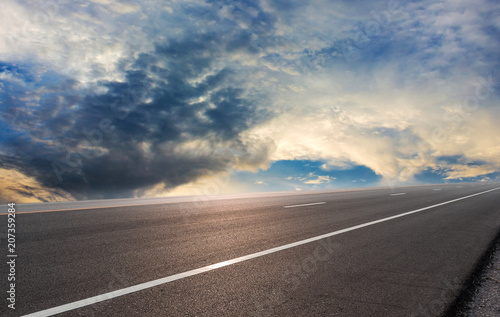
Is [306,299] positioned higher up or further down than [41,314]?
further down

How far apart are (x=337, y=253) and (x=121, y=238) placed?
4163 mm

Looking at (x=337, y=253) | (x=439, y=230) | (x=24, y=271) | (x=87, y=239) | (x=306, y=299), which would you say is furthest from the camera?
(x=439, y=230)

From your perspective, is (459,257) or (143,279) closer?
(143,279)

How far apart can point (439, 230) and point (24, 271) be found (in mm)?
8585

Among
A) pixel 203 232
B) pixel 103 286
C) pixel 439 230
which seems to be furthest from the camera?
pixel 439 230

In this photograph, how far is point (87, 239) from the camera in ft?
17.5

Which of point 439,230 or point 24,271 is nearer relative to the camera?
point 24,271

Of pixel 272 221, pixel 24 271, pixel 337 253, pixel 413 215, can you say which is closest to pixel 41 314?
pixel 24 271

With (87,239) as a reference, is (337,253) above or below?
below

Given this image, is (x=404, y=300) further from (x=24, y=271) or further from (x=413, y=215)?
(x=413, y=215)

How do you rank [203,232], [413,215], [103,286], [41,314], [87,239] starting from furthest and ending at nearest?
[413,215]
[203,232]
[87,239]
[103,286]
[41,314]

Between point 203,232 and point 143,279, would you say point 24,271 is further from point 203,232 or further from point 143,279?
point 203,232

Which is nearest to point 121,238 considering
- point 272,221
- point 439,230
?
point 272,221

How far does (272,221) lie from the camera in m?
7.50
